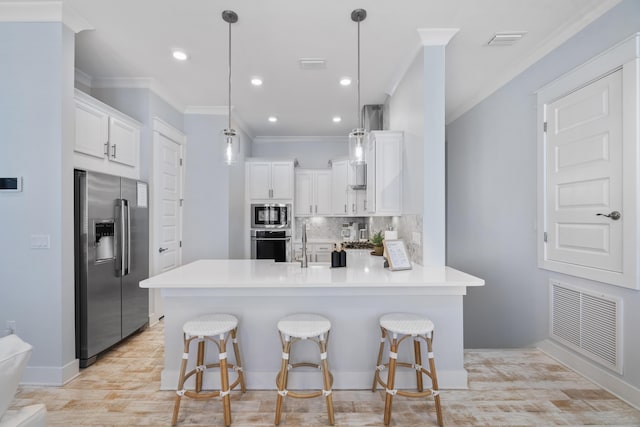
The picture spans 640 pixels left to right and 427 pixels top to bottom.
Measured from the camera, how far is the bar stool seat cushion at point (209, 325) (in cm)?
199

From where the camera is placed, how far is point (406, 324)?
2.07 m

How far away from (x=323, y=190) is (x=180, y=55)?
338 centimetres

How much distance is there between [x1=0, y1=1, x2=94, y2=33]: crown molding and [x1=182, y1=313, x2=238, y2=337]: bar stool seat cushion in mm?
2585

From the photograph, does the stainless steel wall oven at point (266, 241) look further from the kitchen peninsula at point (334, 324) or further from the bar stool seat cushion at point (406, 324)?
the bar stool seat cushion at point (406, 324)

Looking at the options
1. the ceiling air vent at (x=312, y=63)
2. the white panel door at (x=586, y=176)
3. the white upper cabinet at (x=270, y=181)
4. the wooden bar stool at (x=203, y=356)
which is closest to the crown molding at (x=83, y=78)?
the ceiling air vent at (x=312, y=63)

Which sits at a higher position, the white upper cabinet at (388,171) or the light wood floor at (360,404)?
the white upper cabinet at (388,171)

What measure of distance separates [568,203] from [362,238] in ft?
11.8

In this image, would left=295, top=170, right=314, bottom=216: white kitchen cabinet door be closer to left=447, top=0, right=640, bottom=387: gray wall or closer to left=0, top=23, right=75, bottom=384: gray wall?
left=447, top=0, right=640, bottom=387: gray wall

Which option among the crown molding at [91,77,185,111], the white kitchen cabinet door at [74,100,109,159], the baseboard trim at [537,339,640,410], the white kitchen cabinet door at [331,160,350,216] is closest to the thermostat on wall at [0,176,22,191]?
the white kitchen cabinet door at [74,100,109,159]

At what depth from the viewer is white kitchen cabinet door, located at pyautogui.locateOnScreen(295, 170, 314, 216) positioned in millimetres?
5957

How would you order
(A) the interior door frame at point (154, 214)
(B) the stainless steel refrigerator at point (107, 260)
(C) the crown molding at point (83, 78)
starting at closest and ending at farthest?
(B) the stainless steel refrigerator at point (107, 260) < (C) the crown molding at point (83, 78) < (A) the interior door frame at point (154, 214)

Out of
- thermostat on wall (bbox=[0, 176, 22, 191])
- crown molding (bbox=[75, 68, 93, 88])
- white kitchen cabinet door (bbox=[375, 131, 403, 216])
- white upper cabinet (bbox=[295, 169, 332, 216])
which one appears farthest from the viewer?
white upper cabinet (bbox=[295, 169, 332, 216])

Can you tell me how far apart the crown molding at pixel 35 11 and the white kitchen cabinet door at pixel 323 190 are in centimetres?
406

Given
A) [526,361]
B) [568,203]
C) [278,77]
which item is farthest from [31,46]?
[526,361]
